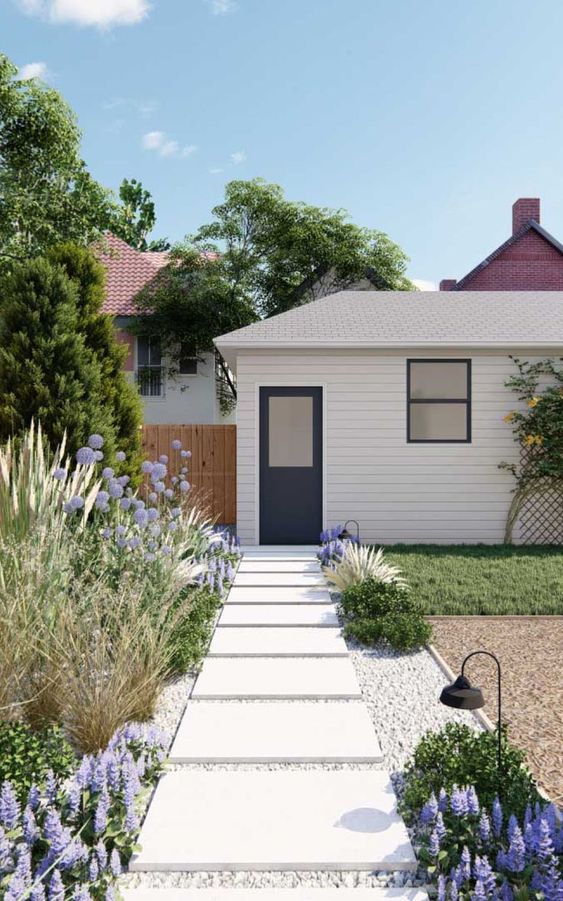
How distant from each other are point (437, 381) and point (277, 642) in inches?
A: 511

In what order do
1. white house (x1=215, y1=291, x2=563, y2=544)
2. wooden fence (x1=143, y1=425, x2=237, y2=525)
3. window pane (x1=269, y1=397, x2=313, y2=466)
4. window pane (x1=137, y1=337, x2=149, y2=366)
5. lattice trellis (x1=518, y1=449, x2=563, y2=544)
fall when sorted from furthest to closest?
window pane (x1=137, y1=337, x2=149, y2=366) → wooden fence (x1=143, y1=425, x2=237, y2=525) → window pane (x1=269, y1=397, x2=313, y2=466) → lattice trellis (x1=518, y1=449, x2=563, y2=544) → white house (x1=215, y1=291, x2=563, y2=544)

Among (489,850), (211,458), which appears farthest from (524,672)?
(211,458)

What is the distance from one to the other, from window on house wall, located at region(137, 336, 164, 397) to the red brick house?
1067 cm

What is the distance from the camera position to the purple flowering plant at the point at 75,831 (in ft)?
6.59

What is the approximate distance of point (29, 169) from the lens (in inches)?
473

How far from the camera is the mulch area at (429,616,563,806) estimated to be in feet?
10.5

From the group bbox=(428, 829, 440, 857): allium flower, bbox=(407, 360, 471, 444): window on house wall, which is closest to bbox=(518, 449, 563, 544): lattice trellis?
bbox=(407, 360, 471, 444): window on house wall

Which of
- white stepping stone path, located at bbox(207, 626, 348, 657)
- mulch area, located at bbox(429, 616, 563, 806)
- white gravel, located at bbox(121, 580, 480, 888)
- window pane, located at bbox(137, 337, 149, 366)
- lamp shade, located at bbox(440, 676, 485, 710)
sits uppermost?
window pane, located at bbox(137, 337, 149, 366)

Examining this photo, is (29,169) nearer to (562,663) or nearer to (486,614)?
(486,614)

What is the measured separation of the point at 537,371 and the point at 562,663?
5730 millimetres

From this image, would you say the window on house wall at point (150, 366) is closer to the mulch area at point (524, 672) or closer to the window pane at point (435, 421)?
the window pane at point (435, 421)

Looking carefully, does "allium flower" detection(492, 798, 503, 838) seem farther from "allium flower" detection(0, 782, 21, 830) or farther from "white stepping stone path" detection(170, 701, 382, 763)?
"allium flower" detection(0, 782, 21, 830)

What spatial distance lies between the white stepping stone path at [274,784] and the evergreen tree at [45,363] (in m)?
4.70

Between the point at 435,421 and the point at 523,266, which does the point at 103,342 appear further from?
the point at 523,266
